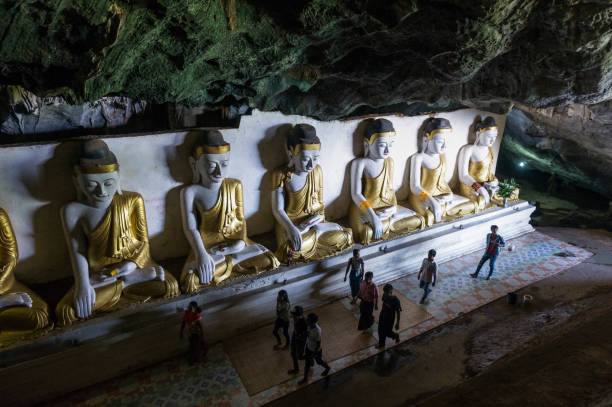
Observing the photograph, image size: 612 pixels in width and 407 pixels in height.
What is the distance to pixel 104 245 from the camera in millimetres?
5172

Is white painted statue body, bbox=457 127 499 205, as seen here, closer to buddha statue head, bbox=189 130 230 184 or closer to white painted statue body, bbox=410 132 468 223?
white painted statue body, bbox=410 132 468 223

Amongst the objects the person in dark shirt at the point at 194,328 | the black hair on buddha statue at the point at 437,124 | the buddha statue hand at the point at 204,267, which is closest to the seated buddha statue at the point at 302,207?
the buddha statue hand at the point at 204,267

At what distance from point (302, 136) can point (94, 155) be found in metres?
2.74

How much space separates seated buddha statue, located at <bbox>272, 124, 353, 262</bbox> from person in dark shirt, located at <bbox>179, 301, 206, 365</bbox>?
5.31 ft

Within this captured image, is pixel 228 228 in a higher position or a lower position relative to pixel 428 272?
higher

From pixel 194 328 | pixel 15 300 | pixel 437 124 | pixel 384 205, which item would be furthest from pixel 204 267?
pixel 437 124

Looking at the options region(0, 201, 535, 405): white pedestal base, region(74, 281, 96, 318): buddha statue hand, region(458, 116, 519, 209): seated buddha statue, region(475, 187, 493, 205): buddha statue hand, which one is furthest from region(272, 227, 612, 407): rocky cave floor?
region(74, 281, 96, 318): buddha statue hand

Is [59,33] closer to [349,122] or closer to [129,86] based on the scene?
[129,86]

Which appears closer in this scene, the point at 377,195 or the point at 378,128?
the point at 378,128

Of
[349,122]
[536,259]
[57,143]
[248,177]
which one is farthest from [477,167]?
[57,143]

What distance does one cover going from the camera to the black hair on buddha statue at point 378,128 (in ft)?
22.8

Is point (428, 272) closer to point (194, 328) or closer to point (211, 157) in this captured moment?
point (194, 328)

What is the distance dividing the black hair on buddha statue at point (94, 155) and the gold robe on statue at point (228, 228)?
4.80ft

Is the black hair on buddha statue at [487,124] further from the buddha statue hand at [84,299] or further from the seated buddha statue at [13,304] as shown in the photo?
the seated buddha statue at [13,304]
